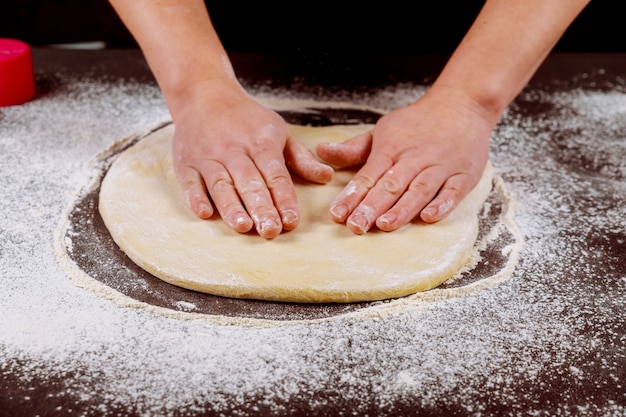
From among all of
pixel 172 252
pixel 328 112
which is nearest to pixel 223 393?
pixel 172 252

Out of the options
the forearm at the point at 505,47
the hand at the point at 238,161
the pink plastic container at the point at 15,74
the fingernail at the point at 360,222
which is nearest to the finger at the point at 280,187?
the hand at the point at 238,161

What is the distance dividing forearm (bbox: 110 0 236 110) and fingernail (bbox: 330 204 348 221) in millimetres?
434

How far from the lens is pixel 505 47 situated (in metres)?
1.51

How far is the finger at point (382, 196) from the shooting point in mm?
1275

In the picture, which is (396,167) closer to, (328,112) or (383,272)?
(383,272)

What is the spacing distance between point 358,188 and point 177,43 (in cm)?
57

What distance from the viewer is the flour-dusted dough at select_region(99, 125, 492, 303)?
118 centimetres

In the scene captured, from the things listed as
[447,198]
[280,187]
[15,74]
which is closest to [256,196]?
[280,187]

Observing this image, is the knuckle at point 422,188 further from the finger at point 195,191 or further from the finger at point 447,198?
the finger at point 195,191

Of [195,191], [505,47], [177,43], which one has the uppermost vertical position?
[505,47]

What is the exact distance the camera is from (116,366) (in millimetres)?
1029

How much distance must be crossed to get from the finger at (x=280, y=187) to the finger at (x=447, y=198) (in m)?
0.25

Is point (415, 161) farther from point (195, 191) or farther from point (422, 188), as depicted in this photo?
point (195, 191)

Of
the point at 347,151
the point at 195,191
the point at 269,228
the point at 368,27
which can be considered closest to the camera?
the point at 269,228
